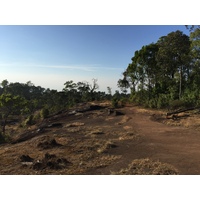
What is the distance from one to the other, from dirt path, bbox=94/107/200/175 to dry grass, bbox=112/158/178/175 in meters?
0.26

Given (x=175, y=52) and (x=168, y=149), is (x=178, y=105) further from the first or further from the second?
(x=168, y=149)

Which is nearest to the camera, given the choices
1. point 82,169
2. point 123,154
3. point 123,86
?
point 82,169

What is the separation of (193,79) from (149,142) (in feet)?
51.7

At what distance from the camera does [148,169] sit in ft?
19.1

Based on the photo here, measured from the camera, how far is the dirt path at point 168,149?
6098mm

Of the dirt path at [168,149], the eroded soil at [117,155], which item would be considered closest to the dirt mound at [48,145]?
the eroded soil at [117,155]

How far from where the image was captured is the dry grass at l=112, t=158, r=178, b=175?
5547 mm

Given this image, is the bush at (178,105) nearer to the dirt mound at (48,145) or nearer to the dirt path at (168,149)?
the dirt path at (168,149)

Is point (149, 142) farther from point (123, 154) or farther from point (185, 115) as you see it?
point (185, 115)

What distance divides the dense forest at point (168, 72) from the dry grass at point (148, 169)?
10823 mm

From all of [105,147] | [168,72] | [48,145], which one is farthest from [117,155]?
[168,72]

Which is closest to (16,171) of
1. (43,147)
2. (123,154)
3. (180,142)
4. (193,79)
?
(43,147)

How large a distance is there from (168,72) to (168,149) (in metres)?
15.9

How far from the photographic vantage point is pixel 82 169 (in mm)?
6098
